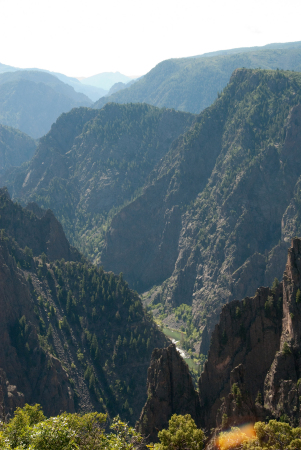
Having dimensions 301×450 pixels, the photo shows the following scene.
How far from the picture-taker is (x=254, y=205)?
19375cm

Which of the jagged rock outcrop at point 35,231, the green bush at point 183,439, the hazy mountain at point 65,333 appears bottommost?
the hazy mountain at point 65,333

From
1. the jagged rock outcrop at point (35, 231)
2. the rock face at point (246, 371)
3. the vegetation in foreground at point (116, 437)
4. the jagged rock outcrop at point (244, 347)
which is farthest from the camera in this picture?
the jagged rock outcrop at point (35, 231)

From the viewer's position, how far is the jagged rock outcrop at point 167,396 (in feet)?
247

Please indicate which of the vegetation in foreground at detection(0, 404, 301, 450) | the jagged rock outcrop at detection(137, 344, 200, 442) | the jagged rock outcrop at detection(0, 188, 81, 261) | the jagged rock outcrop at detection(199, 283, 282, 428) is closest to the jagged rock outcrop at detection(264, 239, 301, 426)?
the jagged rock outcrop at detection(199, 283, 282, 428)

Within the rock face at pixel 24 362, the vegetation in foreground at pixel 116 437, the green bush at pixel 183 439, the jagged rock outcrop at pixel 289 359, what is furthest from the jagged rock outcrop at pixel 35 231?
the green bush at pixel 183 439

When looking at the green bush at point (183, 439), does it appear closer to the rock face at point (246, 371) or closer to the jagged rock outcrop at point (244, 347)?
the rock face at point (246, 371)

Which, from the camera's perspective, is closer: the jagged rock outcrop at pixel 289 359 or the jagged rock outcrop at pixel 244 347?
the jagged rock outcrop at pixel 289 359

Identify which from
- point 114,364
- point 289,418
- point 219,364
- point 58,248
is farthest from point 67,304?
point 289,418

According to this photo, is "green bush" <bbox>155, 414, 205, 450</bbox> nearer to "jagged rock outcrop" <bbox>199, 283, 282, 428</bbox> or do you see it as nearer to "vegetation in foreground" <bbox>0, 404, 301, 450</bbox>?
"vegetation in foreground" <bbox>0, 404, 301, 450</bbox>

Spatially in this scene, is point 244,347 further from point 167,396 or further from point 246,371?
point 167,396

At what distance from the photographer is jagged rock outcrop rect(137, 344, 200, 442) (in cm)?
7544

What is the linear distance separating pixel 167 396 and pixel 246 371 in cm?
1531

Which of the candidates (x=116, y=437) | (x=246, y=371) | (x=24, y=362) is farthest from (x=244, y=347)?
(x=24, y=362)

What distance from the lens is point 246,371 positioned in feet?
232
